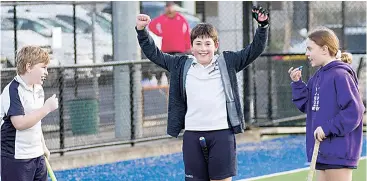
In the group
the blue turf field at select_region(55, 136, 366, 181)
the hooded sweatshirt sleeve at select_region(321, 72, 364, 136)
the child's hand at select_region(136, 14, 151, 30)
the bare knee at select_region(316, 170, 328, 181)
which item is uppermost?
the child's hand at select_region(136, 14, 151, 30)

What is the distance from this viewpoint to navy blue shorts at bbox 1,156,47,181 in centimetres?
683

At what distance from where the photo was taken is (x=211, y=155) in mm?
6891

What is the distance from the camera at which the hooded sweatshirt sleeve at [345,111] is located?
6.48 metres

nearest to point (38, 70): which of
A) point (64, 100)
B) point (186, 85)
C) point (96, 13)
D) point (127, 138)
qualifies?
point (186, 85)

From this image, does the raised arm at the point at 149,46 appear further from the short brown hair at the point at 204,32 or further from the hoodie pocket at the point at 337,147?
the hoodie pocket at the point at 337,147

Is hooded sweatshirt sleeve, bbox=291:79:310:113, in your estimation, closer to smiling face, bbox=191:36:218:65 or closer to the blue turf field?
smiling face, bbox=191:36:218:65

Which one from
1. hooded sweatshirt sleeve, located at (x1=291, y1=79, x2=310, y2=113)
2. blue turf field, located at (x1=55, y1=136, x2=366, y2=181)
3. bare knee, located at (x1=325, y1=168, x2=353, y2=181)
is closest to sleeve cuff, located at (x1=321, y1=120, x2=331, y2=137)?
bare knee, located at (x1=325, y1=168, x2=353, y2=181)

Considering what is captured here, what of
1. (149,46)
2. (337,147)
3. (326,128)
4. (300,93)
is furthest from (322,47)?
(149,46)

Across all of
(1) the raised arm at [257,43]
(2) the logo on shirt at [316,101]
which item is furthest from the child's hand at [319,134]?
(1) the raised arm at [257,43]

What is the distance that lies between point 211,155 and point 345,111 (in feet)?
3.39

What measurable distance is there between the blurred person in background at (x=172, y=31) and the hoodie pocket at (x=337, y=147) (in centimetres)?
736

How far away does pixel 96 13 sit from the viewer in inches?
608

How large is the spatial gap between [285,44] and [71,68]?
16.9ft

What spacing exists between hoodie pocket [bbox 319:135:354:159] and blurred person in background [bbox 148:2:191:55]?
7.36 m
